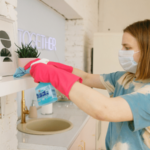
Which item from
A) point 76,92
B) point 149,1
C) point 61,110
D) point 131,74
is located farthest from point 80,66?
point 149,1

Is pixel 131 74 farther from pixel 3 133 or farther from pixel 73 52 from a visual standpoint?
pixel 73 52

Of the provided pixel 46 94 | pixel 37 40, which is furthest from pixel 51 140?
pixel 37 40

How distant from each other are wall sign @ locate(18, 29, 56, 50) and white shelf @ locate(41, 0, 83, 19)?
1.34 ft

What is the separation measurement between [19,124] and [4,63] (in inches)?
32.9

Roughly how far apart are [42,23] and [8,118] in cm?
141

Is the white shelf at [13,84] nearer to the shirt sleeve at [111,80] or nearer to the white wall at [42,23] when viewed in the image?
the shirt sleeve at [111,80]

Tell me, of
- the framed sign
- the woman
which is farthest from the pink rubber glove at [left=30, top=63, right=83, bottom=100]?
the framed sign

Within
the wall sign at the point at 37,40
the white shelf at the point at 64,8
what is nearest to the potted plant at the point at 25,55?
the wall sign at the point at 37,40

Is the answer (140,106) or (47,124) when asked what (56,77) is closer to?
(140,106)

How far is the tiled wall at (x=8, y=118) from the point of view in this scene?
1064mm

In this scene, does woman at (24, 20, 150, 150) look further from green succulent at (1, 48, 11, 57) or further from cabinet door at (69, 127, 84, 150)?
cabinet door at (69, 127, 84, 150)

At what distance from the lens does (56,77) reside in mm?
847

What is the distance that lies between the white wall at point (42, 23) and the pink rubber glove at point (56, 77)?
103 cm

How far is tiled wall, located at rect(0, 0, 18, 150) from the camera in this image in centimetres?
106
